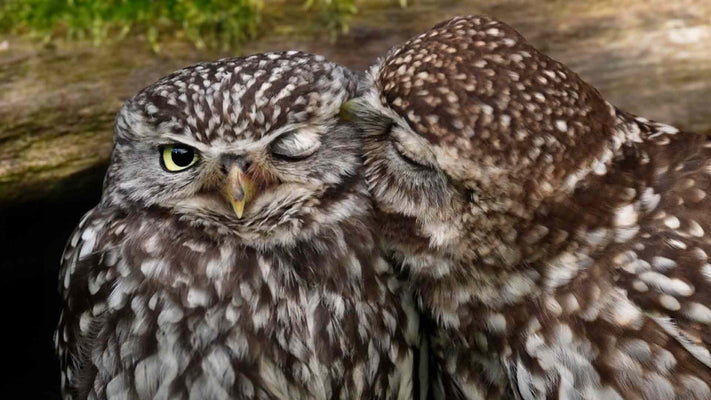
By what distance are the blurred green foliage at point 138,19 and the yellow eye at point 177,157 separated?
0.80 m

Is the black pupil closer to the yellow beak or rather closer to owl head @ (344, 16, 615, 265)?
the yellow beak

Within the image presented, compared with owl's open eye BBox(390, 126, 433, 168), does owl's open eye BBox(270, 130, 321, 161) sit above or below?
below

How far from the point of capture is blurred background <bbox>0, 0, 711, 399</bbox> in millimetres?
2697

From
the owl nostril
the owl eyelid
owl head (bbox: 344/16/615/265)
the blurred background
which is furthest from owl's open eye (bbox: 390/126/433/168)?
the blurred background

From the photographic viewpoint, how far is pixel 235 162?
1.98 m

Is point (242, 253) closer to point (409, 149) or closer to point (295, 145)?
point (295, 145)

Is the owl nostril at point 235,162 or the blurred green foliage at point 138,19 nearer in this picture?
the owl nostril at point 235,162

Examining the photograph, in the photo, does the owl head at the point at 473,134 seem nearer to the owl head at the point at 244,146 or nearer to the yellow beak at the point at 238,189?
the owl head at the point at 244,146

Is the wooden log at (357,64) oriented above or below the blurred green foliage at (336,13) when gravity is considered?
below

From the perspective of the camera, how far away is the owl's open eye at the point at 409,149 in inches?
75.3

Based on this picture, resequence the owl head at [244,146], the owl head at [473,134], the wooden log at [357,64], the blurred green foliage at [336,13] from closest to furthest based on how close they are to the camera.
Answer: the owl head at [473,134]
the owl head at [244,146]
the wooden log at [357,64]
the blurred green foliage at [336,13]

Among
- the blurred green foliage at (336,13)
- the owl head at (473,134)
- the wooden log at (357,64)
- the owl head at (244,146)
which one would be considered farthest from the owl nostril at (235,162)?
the blurred green foliage at (336,13)

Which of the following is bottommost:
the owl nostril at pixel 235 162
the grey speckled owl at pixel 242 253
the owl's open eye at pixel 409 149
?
the grey speckled owl at pixel 242 253

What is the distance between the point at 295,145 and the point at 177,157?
0.25 m
